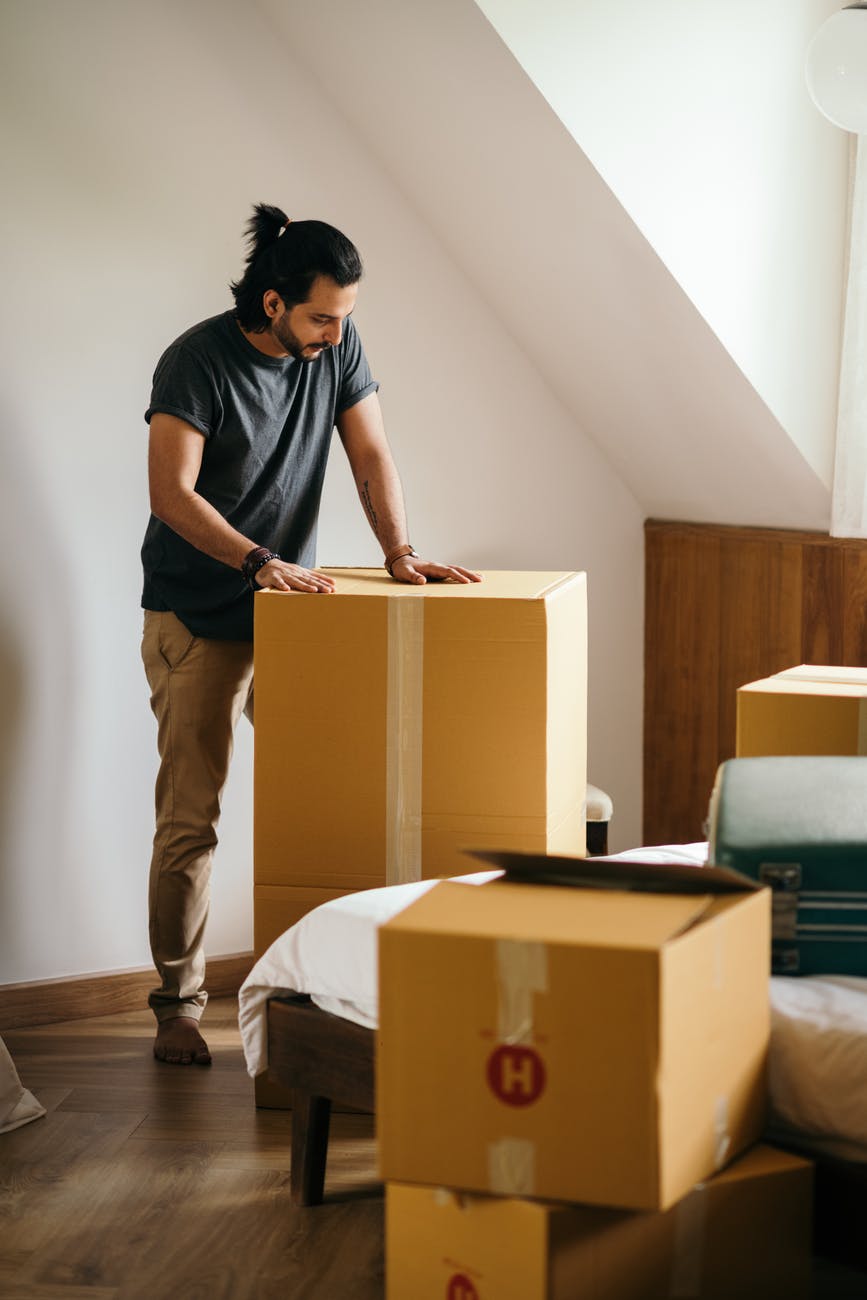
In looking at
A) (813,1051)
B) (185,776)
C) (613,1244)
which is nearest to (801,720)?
(813,1051)

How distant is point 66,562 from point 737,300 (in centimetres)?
139

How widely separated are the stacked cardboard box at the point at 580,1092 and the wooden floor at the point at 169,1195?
0.46 meters

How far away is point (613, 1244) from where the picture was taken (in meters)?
1.35

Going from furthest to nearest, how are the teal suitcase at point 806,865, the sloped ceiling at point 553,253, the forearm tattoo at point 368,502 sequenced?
the forearm tattoo at point 368,502
the sloped ceiling at point 553,253
the teal suitcase at point 806,865

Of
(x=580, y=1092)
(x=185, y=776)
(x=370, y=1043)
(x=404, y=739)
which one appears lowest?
(x=370, y=1043)

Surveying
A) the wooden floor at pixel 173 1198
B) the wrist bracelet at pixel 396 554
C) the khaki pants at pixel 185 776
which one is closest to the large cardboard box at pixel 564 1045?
the wooden floor at pixel 173 1198

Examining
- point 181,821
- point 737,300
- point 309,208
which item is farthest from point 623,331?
point 181,821

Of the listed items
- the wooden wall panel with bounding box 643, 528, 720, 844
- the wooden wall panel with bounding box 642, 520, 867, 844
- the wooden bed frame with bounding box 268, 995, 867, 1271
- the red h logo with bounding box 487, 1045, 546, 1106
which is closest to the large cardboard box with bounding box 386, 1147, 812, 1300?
the red h logo with bounding box 487, 1045, 546, 1106

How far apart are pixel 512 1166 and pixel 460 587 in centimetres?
110

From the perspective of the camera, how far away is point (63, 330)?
9.03 feet

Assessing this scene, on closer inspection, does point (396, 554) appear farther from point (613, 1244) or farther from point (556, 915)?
point (613, 1244)

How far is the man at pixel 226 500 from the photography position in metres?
2.41

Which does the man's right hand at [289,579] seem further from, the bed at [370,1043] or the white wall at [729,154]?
the white wall at [729,154]

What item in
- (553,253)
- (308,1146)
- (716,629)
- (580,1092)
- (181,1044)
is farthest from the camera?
(716,629)
